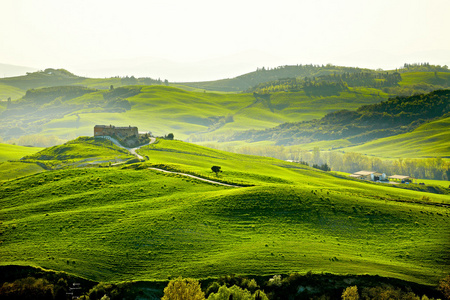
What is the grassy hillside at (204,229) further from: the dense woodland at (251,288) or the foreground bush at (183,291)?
the foreground bush at (183,291)

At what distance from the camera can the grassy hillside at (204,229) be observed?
51.1 metres

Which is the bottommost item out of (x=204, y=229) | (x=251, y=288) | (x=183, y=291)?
(x=251, y=288)

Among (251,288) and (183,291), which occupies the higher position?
(183,291)

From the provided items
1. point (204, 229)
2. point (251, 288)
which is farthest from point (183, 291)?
point (204, 229)

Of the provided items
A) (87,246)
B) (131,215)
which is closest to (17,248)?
(87,246)

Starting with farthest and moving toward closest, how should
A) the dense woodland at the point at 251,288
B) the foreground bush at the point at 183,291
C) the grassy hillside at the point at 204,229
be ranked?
1. the grassy hillside at the point at 204,229
2. the dense woodland at the point at 251,288
3. the foreground bush at the point at 183,291

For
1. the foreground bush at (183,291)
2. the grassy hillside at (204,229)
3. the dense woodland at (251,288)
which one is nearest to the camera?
the foreground bush at (183,291)

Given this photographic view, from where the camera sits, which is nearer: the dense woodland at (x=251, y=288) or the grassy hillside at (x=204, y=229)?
the dense woodland at (x=251, y=288)

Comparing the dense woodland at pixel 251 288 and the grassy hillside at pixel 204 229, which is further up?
the grassy hillside at pixel 204 229

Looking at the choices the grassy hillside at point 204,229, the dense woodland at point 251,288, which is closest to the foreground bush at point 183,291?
the dense woodland at point 251,288

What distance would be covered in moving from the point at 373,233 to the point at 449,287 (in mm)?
17312

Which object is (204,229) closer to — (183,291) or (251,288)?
(251,288)

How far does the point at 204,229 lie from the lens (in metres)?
61.5

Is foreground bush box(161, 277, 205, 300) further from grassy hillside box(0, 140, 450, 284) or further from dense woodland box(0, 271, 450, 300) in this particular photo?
grassy hillside box(0, 140, 450, 284)
